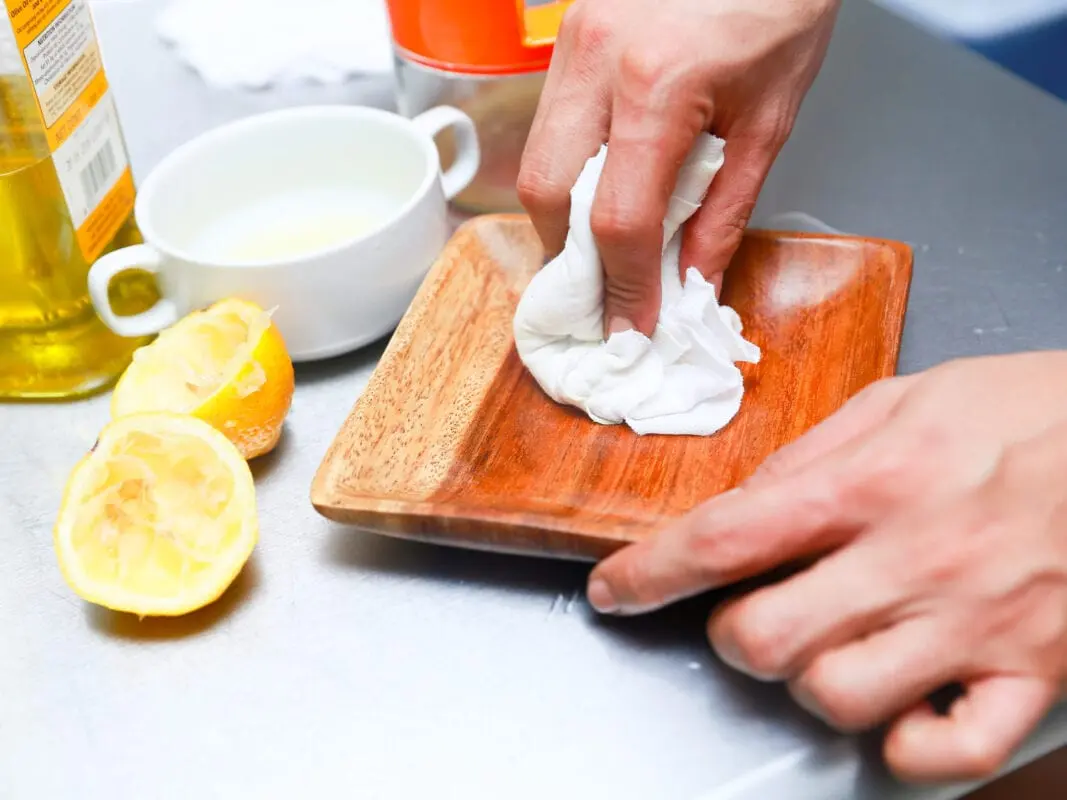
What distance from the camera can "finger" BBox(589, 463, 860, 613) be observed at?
467 mm

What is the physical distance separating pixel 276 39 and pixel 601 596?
0.79m

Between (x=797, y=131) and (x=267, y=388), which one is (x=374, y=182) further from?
(x=797, y=131)

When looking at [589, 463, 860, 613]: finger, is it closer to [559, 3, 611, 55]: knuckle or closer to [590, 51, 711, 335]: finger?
[590, 51, 711, 335]: finger

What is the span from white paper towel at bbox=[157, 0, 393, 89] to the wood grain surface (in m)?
0.38

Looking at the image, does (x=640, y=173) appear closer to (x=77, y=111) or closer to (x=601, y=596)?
(x=601, y=596)

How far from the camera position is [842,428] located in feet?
1.71

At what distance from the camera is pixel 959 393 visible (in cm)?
49

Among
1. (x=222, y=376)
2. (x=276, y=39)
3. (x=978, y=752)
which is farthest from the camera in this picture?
(x=276, y=39)

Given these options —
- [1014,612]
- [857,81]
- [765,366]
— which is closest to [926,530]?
[1014,612]

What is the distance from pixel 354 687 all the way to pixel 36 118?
1.32 ft

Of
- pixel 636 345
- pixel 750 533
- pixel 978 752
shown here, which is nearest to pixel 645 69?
pixel 636 345

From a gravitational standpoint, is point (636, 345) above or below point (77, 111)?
below

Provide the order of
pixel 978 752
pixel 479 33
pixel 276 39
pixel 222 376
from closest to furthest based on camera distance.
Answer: pixel 978 752 → pixel 222 376 → pixel 479 33 → pixel 276 39

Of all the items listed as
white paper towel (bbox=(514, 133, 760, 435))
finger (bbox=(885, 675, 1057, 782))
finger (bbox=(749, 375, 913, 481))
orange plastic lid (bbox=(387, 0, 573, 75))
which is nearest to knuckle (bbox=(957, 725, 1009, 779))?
finger (bbox=(885, 675, 1057, 782))
